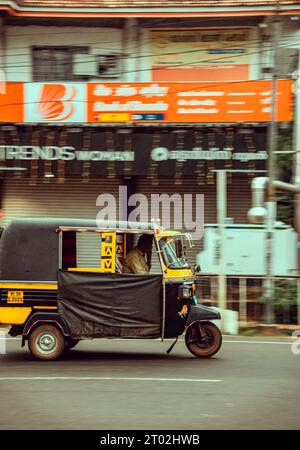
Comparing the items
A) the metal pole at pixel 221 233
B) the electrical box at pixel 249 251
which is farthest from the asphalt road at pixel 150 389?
the electrical box at pixel 249 251

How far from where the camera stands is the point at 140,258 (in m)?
11.2

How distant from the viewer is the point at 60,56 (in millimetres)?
20766

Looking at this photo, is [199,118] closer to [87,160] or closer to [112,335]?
[87,160]

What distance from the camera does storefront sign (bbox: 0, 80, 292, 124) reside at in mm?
19016

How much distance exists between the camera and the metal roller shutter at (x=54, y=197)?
68.0 feet

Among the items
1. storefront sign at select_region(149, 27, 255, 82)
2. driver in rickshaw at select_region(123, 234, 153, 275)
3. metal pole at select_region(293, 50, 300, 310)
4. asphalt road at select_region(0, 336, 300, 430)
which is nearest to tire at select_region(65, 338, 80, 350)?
asphalt road at select_region(0, 336, 300, 430)

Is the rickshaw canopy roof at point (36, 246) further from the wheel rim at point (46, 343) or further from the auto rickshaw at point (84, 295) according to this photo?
the wheel rim at point (46, 343)

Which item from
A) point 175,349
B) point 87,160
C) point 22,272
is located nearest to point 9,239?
point 22,272

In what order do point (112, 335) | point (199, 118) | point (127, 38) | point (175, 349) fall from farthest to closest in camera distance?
point (127, 38)
point (199, 118)
point (175, 349)
point (112, 335)

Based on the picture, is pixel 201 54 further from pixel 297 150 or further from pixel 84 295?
pixel 84 295

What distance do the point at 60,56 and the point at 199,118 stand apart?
14.6 feet

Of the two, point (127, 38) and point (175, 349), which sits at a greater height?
point (127, 38)

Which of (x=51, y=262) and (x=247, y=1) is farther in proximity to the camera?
(x=247, y=1)

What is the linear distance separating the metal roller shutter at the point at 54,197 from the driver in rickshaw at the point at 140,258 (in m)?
9.53
